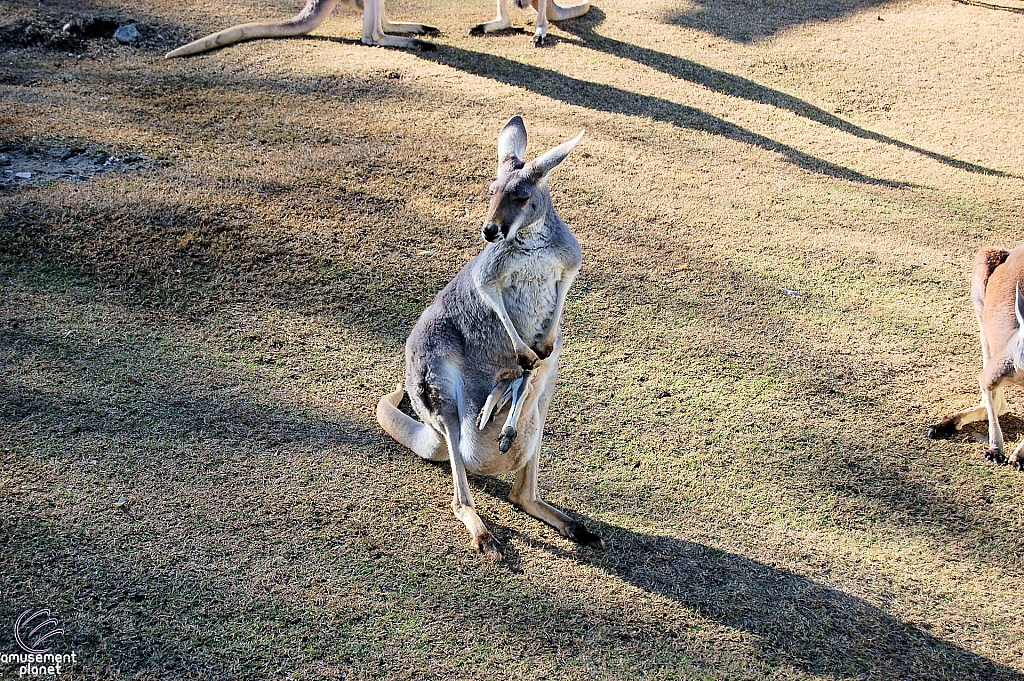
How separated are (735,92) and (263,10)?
3907mm

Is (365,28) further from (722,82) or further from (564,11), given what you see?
(722,82)

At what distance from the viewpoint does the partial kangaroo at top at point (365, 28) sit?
6770 millimetres

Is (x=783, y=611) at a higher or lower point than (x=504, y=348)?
lower

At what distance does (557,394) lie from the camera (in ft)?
12.7

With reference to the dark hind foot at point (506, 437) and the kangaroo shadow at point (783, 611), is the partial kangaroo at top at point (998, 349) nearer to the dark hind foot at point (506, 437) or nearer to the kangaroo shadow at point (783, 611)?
the kangaroo shadow at point (783, 611)

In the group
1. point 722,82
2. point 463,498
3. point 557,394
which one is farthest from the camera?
point 722,82

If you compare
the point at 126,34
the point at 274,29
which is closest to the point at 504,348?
the point at 274,29

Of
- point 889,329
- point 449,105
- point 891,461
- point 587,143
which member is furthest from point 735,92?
point 891,461

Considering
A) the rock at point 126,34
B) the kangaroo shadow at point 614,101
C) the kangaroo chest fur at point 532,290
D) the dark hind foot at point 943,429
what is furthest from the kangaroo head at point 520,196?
the rock at point 126,34

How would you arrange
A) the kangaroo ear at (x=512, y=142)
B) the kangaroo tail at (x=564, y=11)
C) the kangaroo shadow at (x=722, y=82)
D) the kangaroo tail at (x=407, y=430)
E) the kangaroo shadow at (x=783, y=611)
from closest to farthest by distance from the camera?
the kangaroo shadow at (x=783, y=611), the kangaroo ear at (x=512, y=142), the kangaroo tail at (x=407, y=430), the kangaroo shadow at (x=722, y=82), the kangaroo tail at (x=564, y=11)

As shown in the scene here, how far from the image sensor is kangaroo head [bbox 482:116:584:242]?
8.70 ft

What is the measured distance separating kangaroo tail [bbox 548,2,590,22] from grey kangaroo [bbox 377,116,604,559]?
519 cm

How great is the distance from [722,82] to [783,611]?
196 inches

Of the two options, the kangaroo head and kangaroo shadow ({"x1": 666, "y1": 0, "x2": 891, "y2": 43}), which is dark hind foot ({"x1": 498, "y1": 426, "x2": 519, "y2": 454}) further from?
kangaroo shadow ({"x1": 666, "y1": 0, "x2": 891, "y2": 43})
